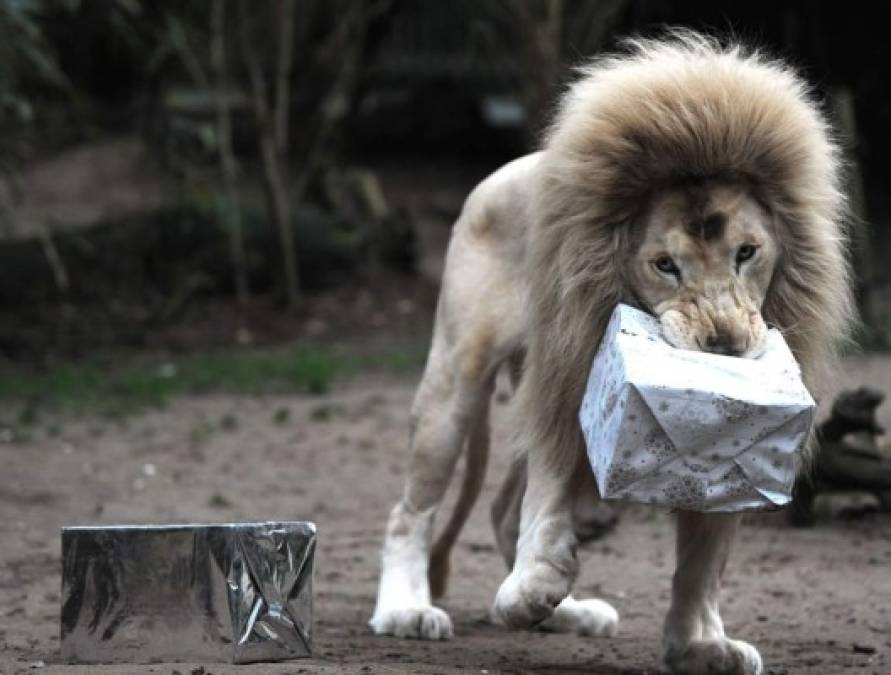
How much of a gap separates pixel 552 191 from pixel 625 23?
11586 mm

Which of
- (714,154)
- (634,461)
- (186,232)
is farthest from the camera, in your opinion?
(186,232)

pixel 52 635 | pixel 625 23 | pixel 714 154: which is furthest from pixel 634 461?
pixel 625 23

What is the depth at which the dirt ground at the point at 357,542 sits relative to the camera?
181 inches

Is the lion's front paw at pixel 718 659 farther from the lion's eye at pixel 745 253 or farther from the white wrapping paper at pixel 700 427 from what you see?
the lion's eye at pixel 745 253

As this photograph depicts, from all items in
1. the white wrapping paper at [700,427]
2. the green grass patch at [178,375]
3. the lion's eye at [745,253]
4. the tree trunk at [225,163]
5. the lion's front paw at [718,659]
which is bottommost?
the lion's front paw at [718,659]

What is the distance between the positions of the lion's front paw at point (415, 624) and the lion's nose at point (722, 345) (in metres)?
1.62

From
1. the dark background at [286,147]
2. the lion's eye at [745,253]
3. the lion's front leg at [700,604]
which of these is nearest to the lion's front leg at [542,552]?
the lion's front leg at [700,604]

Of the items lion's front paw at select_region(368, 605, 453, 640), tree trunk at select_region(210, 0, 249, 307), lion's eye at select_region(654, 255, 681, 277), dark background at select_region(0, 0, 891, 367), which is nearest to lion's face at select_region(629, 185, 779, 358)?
lion's eye at select_region(654, 255, 681, 277)

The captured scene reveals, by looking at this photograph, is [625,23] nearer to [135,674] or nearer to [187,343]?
[187,343]

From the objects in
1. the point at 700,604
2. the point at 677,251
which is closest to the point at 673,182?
the point at 677,251

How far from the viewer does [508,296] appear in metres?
4.95

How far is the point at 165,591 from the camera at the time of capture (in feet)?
12.4

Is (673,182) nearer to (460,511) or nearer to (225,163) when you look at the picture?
(460,511)

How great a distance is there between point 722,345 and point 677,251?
33cm
